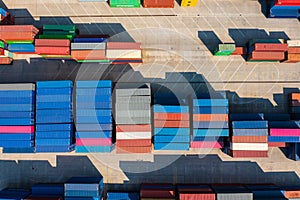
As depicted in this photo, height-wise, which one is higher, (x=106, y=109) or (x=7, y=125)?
(x=106, y=109)

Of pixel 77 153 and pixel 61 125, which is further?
pixel 77 153

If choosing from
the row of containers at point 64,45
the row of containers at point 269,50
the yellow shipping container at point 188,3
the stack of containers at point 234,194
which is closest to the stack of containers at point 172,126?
the stack of containers at point 234,194

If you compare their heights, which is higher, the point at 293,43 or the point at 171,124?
the point at 293,43

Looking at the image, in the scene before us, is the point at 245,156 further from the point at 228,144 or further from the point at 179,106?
the point at 179,106

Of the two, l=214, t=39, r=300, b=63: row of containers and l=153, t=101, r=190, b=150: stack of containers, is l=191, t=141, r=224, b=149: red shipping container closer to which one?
l=153, t=101, r=190, b=150: stack of containers

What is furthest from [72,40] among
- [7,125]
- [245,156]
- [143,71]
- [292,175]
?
[292,175]

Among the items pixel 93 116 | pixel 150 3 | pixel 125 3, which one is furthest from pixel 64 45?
pixel 150 3

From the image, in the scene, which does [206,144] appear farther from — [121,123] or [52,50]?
[52,50]
